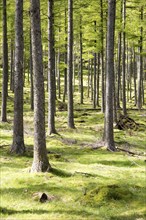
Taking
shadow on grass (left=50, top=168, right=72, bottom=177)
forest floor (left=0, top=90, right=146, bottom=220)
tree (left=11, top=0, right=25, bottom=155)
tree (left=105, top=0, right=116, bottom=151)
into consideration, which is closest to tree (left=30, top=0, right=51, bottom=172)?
shadow on grass (left=50, top=168, right=72, bottom=177)

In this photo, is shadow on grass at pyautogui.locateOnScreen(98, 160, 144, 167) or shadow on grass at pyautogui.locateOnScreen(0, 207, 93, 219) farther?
shadow on grass at pyautogui.locateOnScreen(98, 160, 144, 167)

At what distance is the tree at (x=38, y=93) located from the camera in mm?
12406

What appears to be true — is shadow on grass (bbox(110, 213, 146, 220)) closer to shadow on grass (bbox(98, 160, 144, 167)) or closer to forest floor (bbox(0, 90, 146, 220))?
forest floor (bbox(0, 90, 146, 220))

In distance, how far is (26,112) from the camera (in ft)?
109

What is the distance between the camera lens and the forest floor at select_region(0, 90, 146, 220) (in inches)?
387

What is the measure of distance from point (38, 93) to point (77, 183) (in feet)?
10.9

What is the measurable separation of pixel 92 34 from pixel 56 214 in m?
21.7

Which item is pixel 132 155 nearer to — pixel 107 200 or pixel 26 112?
pixel 107 200

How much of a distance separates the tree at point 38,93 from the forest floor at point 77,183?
0.51 meters

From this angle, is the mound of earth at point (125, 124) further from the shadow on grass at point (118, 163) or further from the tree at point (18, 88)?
the tree at point (18, 88)

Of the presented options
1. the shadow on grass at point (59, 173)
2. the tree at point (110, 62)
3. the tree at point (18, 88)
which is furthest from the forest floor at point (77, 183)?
the tree at point (110, 62)

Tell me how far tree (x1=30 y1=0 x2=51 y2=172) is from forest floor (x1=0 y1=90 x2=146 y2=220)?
1.69 ft

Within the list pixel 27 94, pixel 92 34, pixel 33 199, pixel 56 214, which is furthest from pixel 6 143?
pixel 27 94

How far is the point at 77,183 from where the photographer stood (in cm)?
1208
